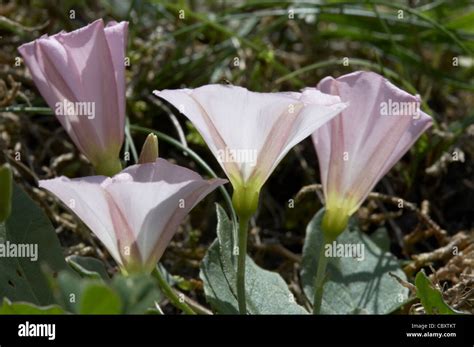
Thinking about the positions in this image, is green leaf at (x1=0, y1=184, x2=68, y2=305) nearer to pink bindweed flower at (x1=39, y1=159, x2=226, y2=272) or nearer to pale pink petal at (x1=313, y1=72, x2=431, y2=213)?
pink bindweed flower at (x1=39, y1=159, x2=226, y2=272)

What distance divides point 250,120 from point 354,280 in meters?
0.38

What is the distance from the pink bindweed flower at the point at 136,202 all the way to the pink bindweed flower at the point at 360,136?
16cm

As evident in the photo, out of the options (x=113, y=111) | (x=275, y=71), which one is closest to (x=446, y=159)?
(x=275, y=71)

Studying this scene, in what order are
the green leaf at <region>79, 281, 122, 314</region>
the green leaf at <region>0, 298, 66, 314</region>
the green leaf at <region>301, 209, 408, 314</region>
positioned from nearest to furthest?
1. the green leaf at <region>79, 281, 122, 314</region>
2. the green leaf at <region>0, 298, 66, 314</region>
3. the green leaf at <region>301, 209, 408, 314</region>

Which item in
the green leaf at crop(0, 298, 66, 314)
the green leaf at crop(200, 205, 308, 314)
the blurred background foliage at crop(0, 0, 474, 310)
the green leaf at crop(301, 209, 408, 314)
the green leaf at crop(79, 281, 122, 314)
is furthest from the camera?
the blurred background foliage at crop(0, 0, 474, 310)

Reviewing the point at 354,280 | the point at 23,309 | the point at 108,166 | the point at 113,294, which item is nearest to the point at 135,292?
the point at 113,294

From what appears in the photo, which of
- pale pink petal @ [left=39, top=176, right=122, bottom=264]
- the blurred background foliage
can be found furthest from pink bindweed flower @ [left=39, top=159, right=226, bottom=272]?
the blurred background foliage

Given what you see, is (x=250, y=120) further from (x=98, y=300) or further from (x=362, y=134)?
(x=98, y=300)

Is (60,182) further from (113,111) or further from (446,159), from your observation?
(446,159)

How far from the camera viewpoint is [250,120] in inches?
35.5

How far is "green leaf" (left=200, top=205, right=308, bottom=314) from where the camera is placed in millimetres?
1044

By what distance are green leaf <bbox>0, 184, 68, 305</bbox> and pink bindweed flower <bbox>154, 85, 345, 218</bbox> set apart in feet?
0.79

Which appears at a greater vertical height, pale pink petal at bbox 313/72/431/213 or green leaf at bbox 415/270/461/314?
pale pink petal at bbox 313/72/431/213

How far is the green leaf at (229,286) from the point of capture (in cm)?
104
